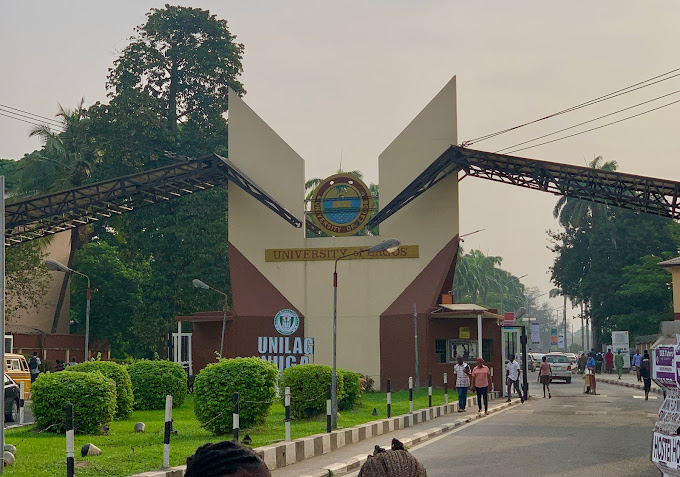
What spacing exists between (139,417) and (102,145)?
3282 centimetres

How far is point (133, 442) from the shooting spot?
1828cm

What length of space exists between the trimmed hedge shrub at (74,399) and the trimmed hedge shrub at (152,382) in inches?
317

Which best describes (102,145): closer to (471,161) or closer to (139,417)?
(471,161)

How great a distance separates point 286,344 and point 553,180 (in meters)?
12.6

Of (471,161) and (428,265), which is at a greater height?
(471,161)

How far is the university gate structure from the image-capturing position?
3944 centimetres

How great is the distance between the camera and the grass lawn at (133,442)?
46.3 ft

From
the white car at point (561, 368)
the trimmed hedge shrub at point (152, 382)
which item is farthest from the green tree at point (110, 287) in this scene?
the trimmed hedge shrub at point (152, 382)

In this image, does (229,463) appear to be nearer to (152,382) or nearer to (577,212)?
(152,382)

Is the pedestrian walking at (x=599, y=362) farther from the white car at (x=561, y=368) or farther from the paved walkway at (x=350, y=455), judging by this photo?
the paved walkway at (x=350, y=455)

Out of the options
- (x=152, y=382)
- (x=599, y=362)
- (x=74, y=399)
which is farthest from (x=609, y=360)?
(x=74, y=399)

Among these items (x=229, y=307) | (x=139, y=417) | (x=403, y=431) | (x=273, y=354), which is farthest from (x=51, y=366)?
(x=403, y=431)

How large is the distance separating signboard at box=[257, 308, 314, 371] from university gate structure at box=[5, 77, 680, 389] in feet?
0.16

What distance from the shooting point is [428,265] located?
40031 mm
